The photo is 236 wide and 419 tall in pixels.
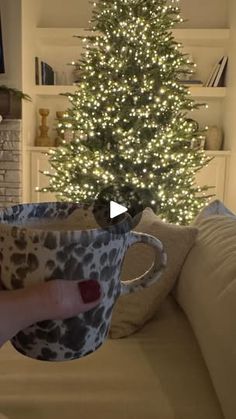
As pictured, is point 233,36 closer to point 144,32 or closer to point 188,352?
point 144,32

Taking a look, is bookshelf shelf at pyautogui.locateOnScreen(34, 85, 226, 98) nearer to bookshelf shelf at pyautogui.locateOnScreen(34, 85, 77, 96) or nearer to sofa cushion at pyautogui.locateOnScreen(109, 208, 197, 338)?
bookshelf shelf at pyautogui.locateOnScreen(34, 85, 77, 96)

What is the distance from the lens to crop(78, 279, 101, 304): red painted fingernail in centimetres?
36

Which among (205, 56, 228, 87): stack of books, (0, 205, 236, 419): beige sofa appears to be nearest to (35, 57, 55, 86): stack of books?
(205, 56, 228, 87): stack of books

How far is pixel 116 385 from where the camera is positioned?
28.6 inches

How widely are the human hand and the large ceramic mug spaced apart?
0.01 metres

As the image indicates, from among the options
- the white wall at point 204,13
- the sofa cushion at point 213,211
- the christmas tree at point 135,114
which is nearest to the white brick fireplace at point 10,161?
the christmas tree at point 135,114

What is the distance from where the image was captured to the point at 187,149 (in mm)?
2424

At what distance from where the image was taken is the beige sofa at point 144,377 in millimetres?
659

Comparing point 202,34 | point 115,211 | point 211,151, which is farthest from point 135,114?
point 115,211

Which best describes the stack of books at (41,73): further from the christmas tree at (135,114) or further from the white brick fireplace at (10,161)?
the christmas tree at (135,114)

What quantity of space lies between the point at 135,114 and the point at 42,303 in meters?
2.08

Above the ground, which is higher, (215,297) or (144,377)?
(215,297)

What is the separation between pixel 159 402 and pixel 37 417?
21 centimetres

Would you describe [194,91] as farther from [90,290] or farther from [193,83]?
[90,290]
